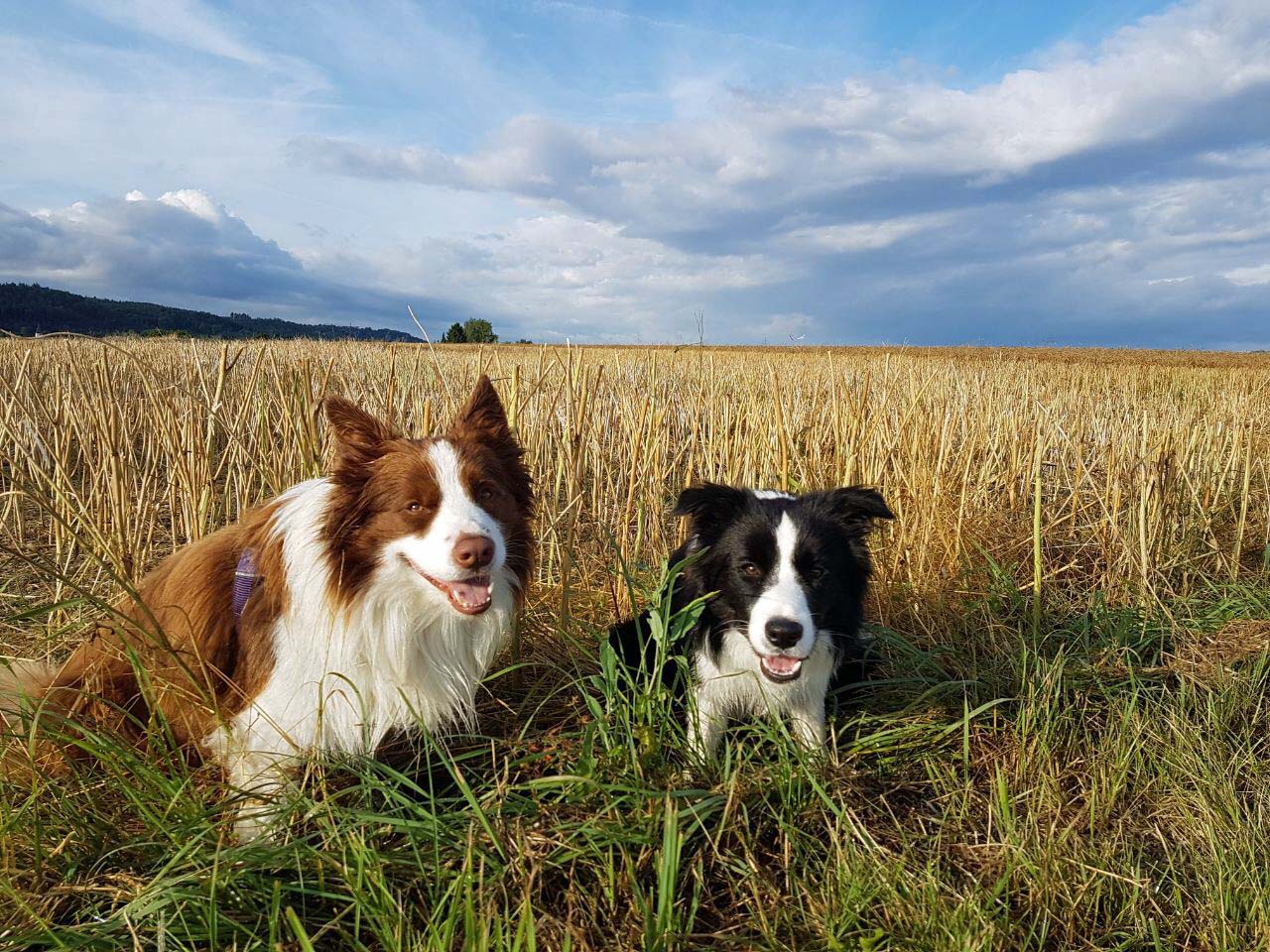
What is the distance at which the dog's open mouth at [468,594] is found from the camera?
2438 millimetres

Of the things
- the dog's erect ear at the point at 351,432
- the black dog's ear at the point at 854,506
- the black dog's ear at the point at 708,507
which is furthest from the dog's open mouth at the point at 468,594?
the black dog's ear at the point at 854,506

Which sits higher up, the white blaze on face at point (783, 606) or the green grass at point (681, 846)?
the white blaze on face at point (783, 606)

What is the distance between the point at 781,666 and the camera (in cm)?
262

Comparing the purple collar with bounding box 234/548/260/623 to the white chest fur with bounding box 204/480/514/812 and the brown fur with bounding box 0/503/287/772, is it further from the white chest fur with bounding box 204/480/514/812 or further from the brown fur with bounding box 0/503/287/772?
the white chest fur with bounding box 204/480/514/812

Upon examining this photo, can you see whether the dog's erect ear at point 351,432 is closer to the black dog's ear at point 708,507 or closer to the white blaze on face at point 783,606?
the black dog's ear at point 708,507

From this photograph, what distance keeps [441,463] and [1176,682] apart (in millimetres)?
3645

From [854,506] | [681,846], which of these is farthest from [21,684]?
[854,506]

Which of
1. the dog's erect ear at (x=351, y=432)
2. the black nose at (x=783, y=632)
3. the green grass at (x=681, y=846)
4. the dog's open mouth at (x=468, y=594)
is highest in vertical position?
the dog's erect ear at (x=351, y=432)

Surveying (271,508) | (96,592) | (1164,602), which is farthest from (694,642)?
(96,592)

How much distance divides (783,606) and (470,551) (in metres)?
1.10

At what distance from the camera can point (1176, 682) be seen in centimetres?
355

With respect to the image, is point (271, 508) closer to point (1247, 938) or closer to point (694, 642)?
point (694, 642)

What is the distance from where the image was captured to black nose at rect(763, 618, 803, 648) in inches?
98.6

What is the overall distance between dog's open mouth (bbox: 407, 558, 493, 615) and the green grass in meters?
0.48
